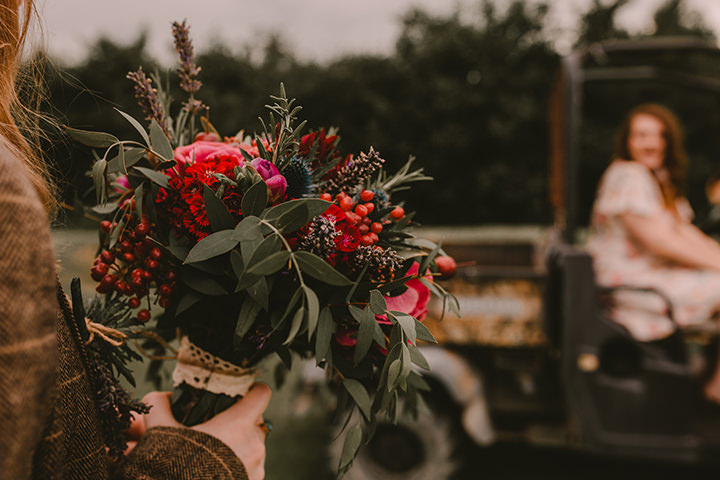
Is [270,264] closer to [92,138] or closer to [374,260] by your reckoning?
[374,260]

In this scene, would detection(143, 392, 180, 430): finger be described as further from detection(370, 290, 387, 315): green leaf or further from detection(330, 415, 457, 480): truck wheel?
detection(330, 415, 457, 480): truck wheel

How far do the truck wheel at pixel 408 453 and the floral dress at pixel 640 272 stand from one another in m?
1.06

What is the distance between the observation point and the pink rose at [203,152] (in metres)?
0.85

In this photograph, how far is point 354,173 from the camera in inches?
34.4

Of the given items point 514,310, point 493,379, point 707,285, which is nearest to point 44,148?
point 514,310

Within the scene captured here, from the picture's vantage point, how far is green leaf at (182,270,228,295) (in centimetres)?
82

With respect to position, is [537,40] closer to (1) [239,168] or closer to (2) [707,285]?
(2) [707,285]

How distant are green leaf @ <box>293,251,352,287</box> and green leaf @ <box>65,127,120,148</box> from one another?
0.38 meters

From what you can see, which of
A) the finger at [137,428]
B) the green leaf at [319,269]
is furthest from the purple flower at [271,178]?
the finger at [137,428]

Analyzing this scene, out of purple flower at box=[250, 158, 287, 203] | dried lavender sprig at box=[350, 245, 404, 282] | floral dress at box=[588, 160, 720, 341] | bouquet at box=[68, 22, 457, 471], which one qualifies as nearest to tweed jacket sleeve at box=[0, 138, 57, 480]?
bouquet at box=[68, 22, 457, 471]

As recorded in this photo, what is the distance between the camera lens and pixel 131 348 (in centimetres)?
97

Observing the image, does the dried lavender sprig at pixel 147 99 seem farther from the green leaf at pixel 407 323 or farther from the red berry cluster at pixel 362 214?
the green leaf at pixel 407 323

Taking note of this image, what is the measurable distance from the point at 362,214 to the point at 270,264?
22 centimetres

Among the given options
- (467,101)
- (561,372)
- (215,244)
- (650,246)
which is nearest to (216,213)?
(215,244)
